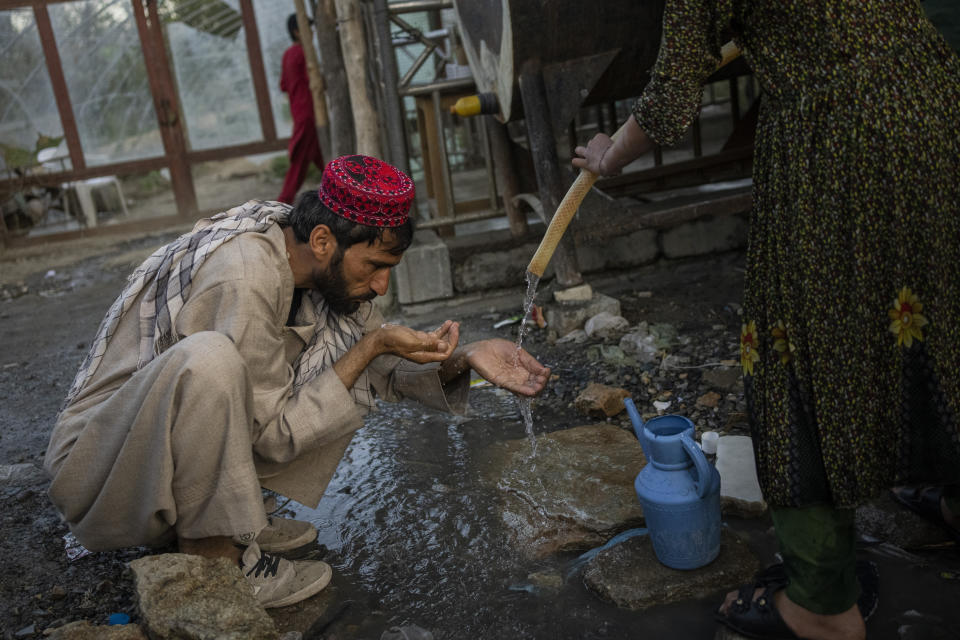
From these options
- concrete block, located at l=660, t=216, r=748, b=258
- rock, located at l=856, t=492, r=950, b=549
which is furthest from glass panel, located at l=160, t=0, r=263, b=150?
rock, located at l=856, t=492, r=950, b=549

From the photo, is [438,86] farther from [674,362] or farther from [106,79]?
[106,79]

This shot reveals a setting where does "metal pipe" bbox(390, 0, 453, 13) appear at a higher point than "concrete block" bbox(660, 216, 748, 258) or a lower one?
higher

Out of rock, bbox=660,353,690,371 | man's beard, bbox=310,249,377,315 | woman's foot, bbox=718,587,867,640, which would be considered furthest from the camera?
rock, bbox=660,353,690,371

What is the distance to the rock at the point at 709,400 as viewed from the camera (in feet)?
10.9

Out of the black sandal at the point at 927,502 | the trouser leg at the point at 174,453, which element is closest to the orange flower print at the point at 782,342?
the black sandal at the point at 927,502

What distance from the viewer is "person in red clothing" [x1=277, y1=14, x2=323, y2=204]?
784 centimetres

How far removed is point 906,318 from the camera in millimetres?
1641

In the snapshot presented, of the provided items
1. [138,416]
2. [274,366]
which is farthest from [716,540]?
[138,416]

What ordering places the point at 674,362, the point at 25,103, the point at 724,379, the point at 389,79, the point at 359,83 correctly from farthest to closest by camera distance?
the point at 25,103 < the point at 359,83 < the point at 389,79 < the point at 674,362 < the point at 724,379

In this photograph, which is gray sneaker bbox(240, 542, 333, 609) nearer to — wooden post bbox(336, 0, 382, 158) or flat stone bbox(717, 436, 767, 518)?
flat stone bbox(717, 436, 767, 518)

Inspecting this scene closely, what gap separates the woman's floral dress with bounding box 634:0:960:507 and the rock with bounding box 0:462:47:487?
9.47ft

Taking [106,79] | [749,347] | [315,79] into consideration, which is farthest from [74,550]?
[106,79]

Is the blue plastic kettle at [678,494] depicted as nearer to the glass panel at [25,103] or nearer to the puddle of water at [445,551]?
the puddle of water at [445,551]

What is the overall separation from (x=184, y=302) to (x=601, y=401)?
69.2 inches
